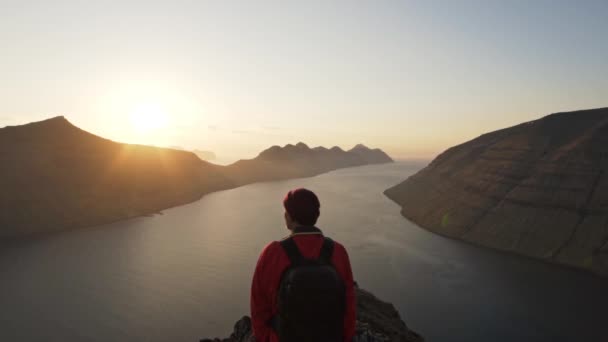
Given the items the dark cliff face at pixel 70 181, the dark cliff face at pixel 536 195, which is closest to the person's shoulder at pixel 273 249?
the dark cliff face at pixel 536 195

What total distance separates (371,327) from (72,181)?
270ft

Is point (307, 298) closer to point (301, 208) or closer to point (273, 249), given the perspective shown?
point (273, 249)

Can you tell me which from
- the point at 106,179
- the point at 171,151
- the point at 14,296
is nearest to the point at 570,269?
the point at 14,296

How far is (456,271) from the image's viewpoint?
4012 cm

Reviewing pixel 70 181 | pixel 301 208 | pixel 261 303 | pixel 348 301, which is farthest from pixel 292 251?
pixel 70 181

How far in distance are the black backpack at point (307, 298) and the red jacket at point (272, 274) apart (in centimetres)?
7

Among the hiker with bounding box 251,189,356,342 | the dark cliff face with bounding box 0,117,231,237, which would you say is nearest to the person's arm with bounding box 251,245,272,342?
the hiker with bounding box 251,189,356,342

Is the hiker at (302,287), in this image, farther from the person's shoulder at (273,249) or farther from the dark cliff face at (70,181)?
the dark cliff face at (70,181)

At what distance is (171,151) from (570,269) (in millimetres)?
127702

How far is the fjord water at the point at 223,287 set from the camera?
1093 inches

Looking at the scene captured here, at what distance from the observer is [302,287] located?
3.40m

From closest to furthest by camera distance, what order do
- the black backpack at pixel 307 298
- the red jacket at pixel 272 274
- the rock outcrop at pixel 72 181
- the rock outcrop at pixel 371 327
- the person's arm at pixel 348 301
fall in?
the black backpack at pixel 307 298 < the red jacket at pixel 272 274 < the person's arm at pixel 348 301 < the rock outcrop at pixel 371 327 < the rock outcrop at pixel 72 181

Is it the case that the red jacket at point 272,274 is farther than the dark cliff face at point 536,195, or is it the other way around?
the dark cliff face at point 536,195

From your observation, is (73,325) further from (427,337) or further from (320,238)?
(320,238)
